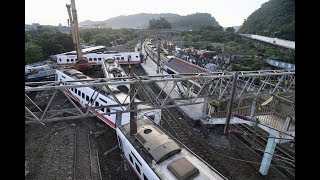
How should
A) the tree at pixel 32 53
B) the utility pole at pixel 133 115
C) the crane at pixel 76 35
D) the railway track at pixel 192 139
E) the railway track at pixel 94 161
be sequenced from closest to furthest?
the utility pole at pixel 133 115 < the railway track at pixel 94 161 < the railway track at pixel 192 139 < the crane at pixel 76 35 < the tree at pixel 32 53

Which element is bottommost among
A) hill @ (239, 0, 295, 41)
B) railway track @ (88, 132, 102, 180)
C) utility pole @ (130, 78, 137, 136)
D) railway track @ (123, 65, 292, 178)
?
railway track @ (88, 132, 102, 180)

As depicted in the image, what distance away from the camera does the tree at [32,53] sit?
43.9m

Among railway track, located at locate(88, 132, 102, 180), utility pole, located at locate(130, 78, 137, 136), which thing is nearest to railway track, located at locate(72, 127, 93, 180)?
railway track, located at locate(88, 132, 102, 180)

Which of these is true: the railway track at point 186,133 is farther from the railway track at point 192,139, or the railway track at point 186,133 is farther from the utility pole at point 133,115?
the utility pole at point 133,115

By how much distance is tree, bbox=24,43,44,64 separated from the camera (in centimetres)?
4388

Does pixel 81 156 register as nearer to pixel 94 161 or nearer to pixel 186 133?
pixel 94 161

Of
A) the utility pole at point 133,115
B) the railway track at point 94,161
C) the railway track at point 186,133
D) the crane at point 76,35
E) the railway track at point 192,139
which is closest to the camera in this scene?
the utility pole at point 133,115

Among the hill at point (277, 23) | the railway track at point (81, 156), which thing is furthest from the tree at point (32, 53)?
the hill at point (277, 23)

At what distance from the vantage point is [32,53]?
44.8m

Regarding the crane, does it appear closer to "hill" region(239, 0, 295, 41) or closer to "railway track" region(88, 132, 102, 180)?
"railway track" region(88, 132, 102, 180)

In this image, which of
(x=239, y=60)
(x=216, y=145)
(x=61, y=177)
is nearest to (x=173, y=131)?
(x=216, y=145)

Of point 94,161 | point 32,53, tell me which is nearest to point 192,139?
point 94,161
